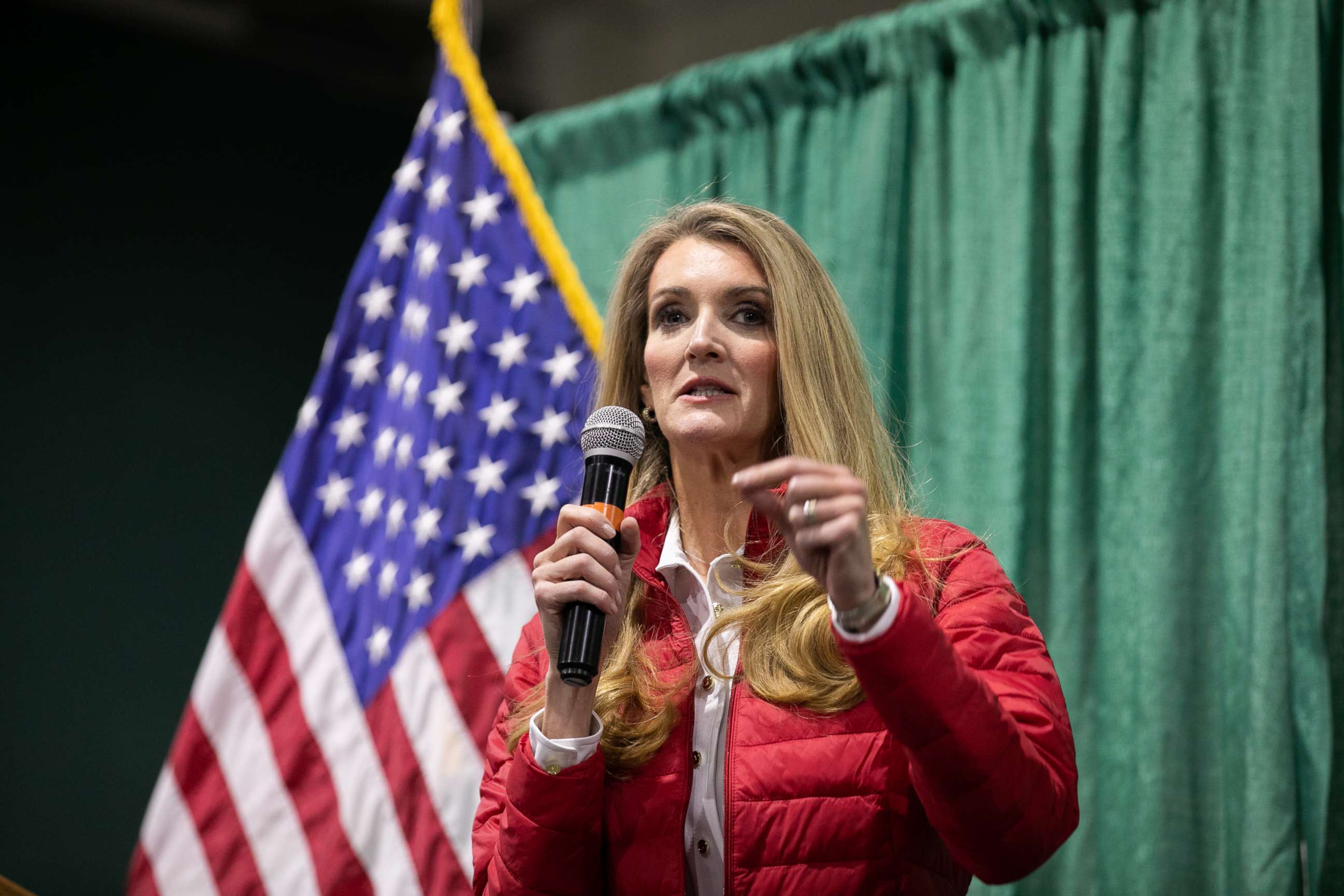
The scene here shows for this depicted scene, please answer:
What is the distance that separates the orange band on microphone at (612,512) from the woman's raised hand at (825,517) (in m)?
0.23

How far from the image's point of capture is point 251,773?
230 cm

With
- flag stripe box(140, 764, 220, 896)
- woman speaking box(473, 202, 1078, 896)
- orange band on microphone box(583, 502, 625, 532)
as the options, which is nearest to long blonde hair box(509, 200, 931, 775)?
woman speaking box(473, 202, 1078, 896)

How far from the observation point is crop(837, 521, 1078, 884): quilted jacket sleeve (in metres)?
1.15

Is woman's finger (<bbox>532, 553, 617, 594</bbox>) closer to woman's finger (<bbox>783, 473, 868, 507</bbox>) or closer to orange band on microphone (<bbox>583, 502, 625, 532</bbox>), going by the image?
orange band on microphone (<bbox>583, 502, 625, 532</bbox>)

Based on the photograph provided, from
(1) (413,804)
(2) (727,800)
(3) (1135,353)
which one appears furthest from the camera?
(1) (413,804)

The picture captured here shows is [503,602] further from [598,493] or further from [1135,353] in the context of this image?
[1135,353]

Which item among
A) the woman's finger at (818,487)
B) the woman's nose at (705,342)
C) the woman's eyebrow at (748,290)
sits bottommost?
the woman's finger at (818,487)

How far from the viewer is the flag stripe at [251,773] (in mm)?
2244

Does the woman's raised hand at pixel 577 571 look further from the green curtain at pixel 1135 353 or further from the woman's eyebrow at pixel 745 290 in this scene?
the green curtain at pixel 1135 353

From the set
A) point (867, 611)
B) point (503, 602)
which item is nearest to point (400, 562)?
point (503, 602)

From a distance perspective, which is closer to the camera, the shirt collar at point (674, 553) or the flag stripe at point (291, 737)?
the shirt collar at point (674, 553)

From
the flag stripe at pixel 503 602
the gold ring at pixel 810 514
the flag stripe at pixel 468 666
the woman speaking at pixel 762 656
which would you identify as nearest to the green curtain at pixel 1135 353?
the woman speaking at pixel 762 656

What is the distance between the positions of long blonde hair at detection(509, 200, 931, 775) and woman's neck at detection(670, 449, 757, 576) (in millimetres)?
75

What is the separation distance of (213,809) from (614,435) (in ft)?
4.57
